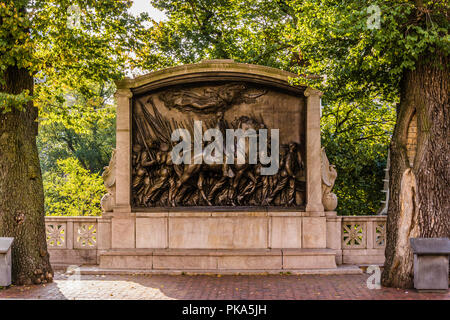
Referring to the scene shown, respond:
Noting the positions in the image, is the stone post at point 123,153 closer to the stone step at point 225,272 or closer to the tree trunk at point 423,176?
the stone step at point 225,272

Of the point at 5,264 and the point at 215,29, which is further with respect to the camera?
the point at 215,29

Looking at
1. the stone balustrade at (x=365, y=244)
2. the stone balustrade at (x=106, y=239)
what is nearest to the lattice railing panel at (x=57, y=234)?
the stone balustrade at (x=106, y=239)

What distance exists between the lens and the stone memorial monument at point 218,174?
11.4 m

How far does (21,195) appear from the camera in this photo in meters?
9.77

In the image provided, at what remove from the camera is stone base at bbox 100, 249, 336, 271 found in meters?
11.1

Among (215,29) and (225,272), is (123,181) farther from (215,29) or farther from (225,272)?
(215,29)

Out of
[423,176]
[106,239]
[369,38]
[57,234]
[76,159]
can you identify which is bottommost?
[106,239]

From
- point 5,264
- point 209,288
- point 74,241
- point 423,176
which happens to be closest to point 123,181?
point 74,241

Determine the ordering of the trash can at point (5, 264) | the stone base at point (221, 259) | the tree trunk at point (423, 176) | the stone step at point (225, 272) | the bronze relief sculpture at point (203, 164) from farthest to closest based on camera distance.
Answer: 1. the bronze relief sculpture at point (203, 164)
2. the stone base at point (221, 259)
3. the stone step at point (225, 272)
4. the trash can at point (5, 264)
5. the tree trunk at point (423, 176)

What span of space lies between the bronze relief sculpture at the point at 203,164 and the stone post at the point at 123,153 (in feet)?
0.72

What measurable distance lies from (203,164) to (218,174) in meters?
0.51

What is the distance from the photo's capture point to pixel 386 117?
735 inches

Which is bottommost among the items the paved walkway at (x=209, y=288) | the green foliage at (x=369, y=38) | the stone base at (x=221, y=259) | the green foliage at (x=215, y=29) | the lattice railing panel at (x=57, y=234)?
the paved walkway at (x=209, y=288)
